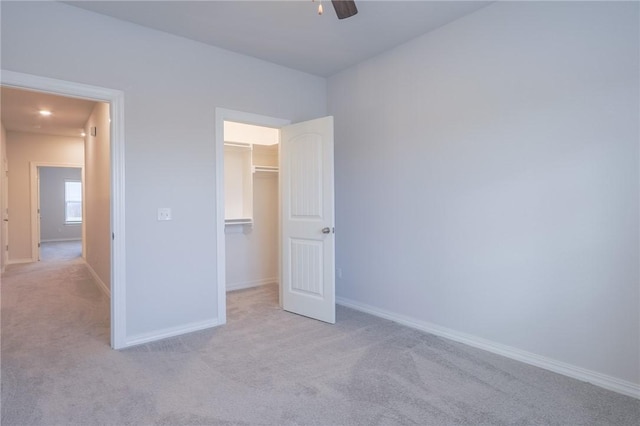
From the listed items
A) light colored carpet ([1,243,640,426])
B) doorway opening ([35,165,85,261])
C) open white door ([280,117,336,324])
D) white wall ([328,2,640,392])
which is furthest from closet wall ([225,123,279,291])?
doorway opening ([35,165,85,261])

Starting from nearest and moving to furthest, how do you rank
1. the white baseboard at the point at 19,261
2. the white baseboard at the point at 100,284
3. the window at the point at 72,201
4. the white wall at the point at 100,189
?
the white wall at the point at 100,189, the white baseboard at the point at 100,284, the white baseboard at the point at 19,261, the window at the point at 72,201

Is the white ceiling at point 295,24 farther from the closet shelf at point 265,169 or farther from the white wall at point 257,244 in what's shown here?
the white wall at point 257,244

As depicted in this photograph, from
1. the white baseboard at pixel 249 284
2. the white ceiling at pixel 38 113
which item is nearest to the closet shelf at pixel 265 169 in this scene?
the white baseboard at pixel 249 284

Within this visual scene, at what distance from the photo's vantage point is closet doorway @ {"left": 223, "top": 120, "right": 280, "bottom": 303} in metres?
4.69

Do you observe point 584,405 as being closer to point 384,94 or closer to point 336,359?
point 336,359

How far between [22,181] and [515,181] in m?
8.67

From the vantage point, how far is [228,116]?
134 inches

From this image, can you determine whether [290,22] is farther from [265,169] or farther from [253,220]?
[253,220]

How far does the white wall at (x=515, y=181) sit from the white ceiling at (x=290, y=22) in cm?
23

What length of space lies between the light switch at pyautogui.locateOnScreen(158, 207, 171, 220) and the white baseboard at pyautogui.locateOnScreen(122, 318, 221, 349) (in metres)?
0.99

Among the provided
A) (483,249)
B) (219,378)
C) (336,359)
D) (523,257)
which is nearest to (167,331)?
(219,378)

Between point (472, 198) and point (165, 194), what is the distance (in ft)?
8.66

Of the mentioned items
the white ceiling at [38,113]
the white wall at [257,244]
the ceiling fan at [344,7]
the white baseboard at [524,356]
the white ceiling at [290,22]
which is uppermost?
the white ceiling at [290,22]

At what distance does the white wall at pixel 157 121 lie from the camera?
8.38 ft
